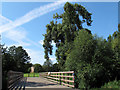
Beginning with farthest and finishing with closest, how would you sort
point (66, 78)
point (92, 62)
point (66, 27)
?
1. point (66, 27)
2. point (66, 78)
3. point (92, 62)

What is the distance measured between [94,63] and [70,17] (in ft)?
50.5

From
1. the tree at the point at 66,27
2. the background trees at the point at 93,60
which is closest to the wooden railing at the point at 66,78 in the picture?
the background trees at the point at 93,60

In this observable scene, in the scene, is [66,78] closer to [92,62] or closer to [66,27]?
[92,62]

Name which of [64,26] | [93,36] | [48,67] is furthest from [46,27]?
[93,36]

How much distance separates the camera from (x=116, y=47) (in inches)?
538

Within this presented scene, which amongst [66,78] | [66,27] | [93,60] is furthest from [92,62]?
[66,27]

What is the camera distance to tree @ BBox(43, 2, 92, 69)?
25.1 meters

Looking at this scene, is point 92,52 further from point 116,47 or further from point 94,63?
point 116,47

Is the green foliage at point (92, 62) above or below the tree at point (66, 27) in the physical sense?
below

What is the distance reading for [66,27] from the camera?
2514 cm

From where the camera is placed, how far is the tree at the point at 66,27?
25125 millimetres

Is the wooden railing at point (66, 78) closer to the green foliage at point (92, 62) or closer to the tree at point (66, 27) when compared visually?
the green foliage at point (92, 62)

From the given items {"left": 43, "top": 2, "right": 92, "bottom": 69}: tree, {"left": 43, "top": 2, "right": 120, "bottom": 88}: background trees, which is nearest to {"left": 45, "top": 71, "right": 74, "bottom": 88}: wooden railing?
{"left": 43, "top": 2, "right": 120, "bottom": 88}: background trees

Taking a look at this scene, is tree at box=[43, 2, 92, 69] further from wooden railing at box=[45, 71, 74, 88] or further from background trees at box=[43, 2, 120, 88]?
background trees at box=[43, 2, 120, 88]
